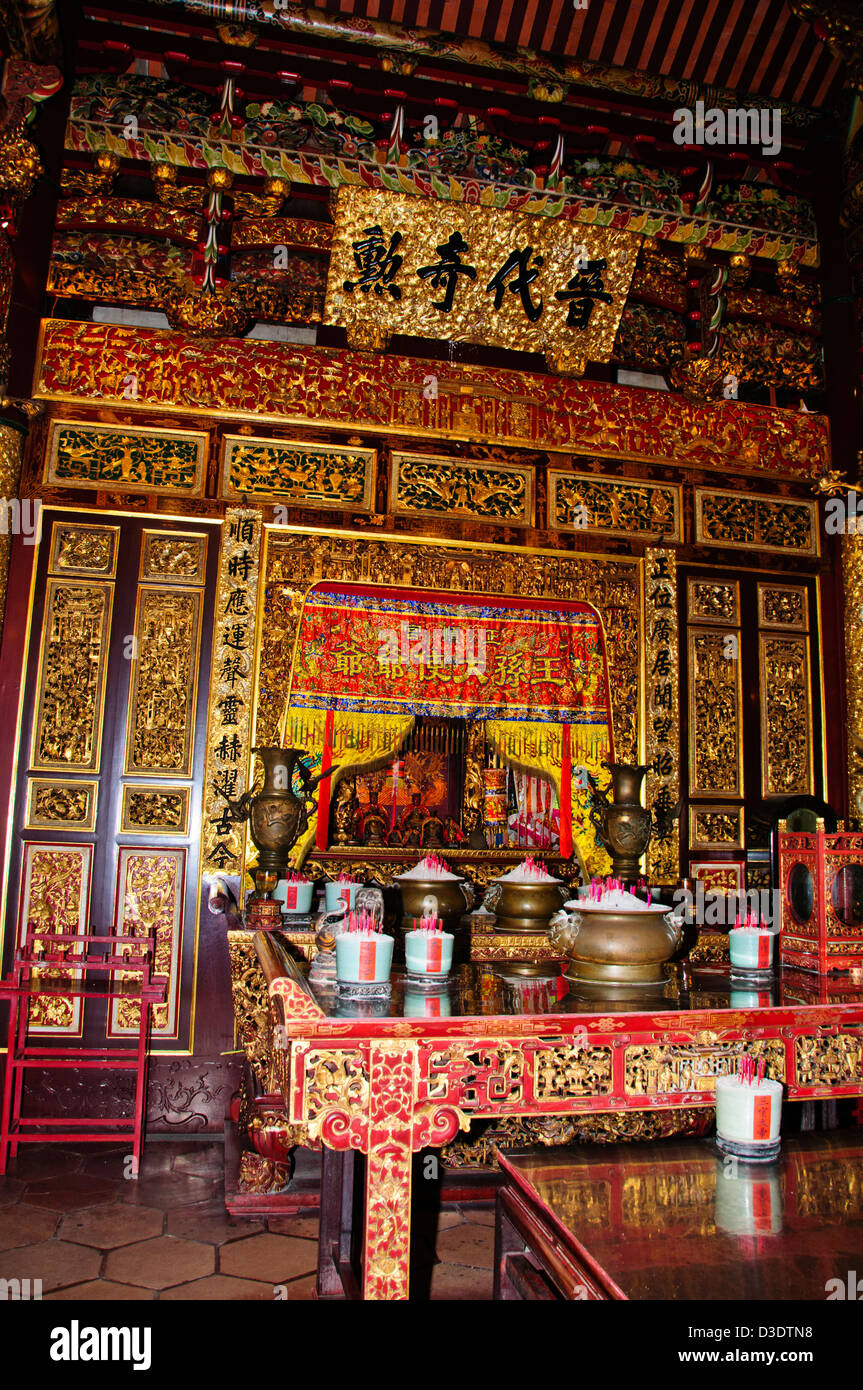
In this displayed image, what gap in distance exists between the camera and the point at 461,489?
436 cm

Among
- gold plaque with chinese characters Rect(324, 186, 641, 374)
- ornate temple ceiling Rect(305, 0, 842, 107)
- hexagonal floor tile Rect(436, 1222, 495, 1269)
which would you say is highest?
ornate temple ceiling Rect(305, 0, 842, 107)

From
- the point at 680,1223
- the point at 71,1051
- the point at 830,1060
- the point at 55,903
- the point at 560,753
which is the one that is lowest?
the point at 71,1051

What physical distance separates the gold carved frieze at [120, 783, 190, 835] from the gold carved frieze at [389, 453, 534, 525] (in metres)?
1.73

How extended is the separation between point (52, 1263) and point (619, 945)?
1.73 meters

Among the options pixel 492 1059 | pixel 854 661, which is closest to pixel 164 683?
pixel 492 1059

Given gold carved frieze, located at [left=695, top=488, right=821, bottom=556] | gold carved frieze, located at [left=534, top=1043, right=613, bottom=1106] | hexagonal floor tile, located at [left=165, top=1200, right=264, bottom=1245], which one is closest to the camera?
gold carved frieze, located at [left=534, top=1043, right=613, bottom=1106]

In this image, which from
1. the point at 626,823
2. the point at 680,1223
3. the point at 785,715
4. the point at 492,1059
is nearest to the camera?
the point at 680,1223

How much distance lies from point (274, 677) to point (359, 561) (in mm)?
705

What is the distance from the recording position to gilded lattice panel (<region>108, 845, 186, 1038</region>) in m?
3.74

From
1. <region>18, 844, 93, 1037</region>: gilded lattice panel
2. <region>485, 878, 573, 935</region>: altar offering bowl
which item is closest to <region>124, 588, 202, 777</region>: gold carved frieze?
<region>18, 844, 93, 1037</region>: gilded lattice panel

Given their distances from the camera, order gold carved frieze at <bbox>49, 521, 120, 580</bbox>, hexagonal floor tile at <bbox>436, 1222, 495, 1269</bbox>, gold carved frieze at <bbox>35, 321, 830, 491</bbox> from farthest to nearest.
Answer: gold carved frieze at <bbox>35, 321, 830, 491</bbox>
gold carved frieze at <bbox>49, 521, 120, 580</bbox>
hexagonal floor tile at <bbox>436, 1222, 495, 1269</bbox>

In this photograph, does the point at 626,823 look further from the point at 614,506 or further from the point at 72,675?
the point at 72,675

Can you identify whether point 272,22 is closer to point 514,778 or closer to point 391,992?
point 514,778

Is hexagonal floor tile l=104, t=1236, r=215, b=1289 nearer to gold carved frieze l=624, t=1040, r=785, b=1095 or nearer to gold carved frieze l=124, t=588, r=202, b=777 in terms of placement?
gold carved frieze l=624, t=1040, r=785, b=1095
